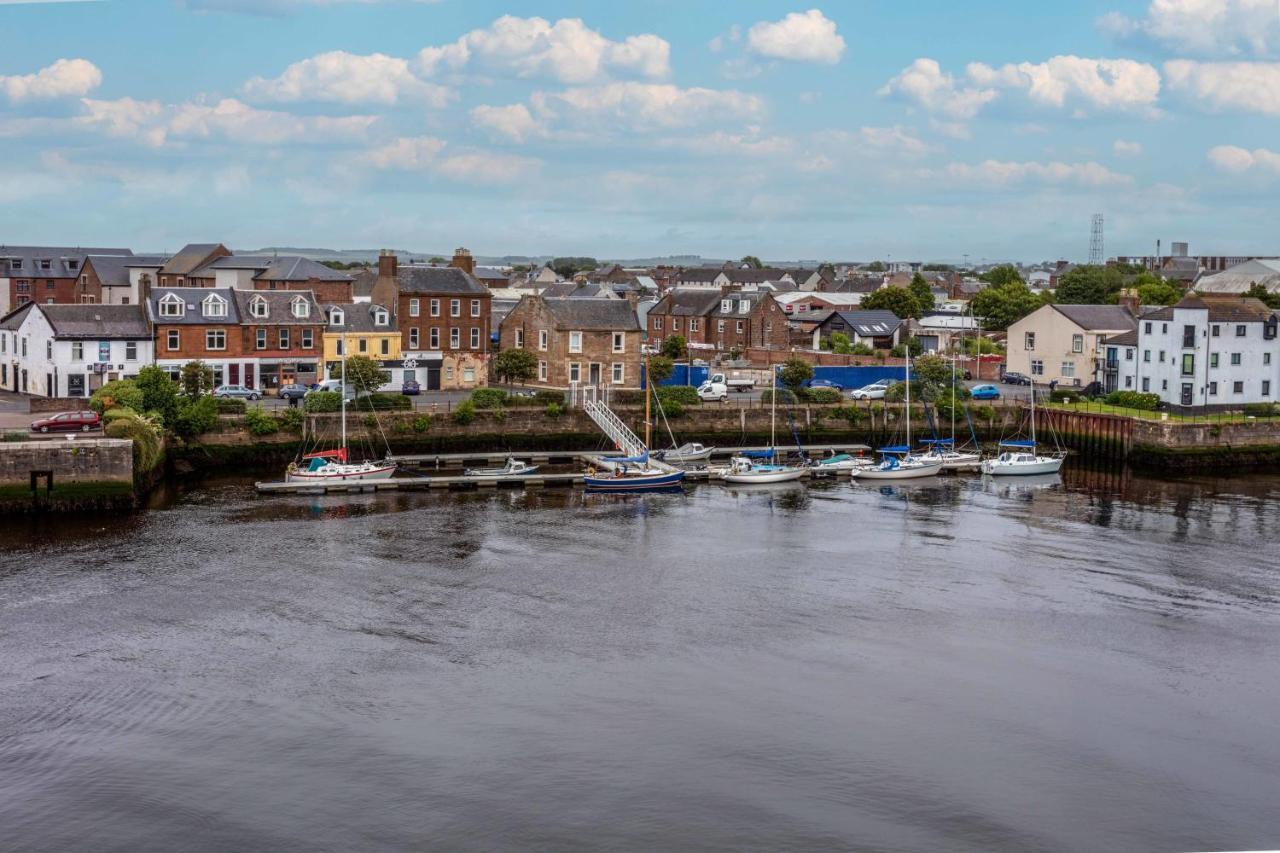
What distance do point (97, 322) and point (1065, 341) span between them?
147ft

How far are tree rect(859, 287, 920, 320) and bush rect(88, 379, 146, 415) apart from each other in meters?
58.1

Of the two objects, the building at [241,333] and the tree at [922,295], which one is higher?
the tree at [922,295]

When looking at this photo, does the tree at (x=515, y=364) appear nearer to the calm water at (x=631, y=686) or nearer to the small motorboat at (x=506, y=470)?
the small motorboat at (x=506, y=470)

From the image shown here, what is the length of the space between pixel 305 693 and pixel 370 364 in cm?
3009

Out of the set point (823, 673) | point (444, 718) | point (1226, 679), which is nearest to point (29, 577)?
point (444, 718)

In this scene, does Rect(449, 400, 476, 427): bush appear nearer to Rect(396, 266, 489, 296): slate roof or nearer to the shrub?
the shrub

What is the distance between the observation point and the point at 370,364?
5369 cm

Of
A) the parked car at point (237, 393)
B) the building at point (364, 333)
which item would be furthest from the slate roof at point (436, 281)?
the parked car at point (237, 393)

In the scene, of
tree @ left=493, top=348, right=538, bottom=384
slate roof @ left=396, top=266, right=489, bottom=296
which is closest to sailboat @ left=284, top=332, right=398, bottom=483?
tree @ left=493, top=348, right=538, bottom=384

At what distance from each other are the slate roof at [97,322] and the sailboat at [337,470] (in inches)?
501

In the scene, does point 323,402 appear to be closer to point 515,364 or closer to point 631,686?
point 515,364

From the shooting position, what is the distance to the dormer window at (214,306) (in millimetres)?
57438

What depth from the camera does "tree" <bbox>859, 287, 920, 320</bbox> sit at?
316 feet

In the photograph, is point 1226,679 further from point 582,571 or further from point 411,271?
point 411,271
